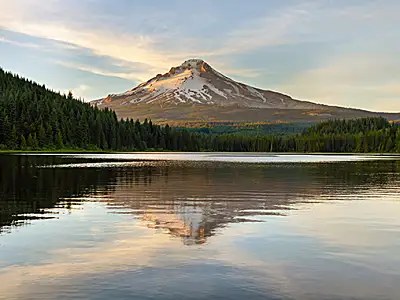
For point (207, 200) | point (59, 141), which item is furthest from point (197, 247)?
point (59, 141)

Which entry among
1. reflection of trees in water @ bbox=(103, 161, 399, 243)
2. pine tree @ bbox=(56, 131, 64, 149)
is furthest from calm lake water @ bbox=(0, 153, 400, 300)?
pine tree @ bbox=(56, 131, 64, 149)

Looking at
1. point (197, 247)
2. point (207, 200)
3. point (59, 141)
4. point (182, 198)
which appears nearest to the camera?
point (197, 247)

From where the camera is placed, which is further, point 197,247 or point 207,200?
point 207,200

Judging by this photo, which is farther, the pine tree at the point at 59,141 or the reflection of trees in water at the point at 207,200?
the pine tree at the point at 59,141

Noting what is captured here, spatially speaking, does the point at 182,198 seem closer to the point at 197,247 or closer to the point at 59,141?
the point at 197,247

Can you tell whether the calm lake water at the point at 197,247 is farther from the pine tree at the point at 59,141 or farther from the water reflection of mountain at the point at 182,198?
the pine tree at the point at 59,141

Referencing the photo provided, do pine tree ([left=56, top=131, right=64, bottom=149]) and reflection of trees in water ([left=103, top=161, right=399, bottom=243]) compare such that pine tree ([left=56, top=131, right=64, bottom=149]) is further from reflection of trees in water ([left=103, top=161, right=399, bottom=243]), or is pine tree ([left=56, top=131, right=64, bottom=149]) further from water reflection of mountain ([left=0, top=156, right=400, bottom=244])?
reflection of trees in water ([left=103, top=161, right=399, bottom=243])

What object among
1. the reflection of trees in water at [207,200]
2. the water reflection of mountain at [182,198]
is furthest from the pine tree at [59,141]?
the reflection of trees in water at [207,200]

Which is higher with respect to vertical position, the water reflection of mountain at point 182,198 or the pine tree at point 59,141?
the pine tree at point 59,141

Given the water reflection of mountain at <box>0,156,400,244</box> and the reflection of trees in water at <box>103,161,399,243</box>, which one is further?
the water reflection of mountain at <box>0,156,400,244</box>

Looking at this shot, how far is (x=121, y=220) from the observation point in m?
25.8

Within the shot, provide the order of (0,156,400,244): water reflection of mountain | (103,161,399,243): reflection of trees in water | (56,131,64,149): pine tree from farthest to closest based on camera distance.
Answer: (56,131,64,149): pine tree → (0,156,400,244): water reflection of mountain → (103,161,399,243): reflection of trees in water

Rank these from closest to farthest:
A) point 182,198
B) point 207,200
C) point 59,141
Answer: point 207,200 → point 182,198 → point 59,141

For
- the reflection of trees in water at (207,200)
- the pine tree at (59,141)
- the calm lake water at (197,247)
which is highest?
the pine tree at (59,141)
